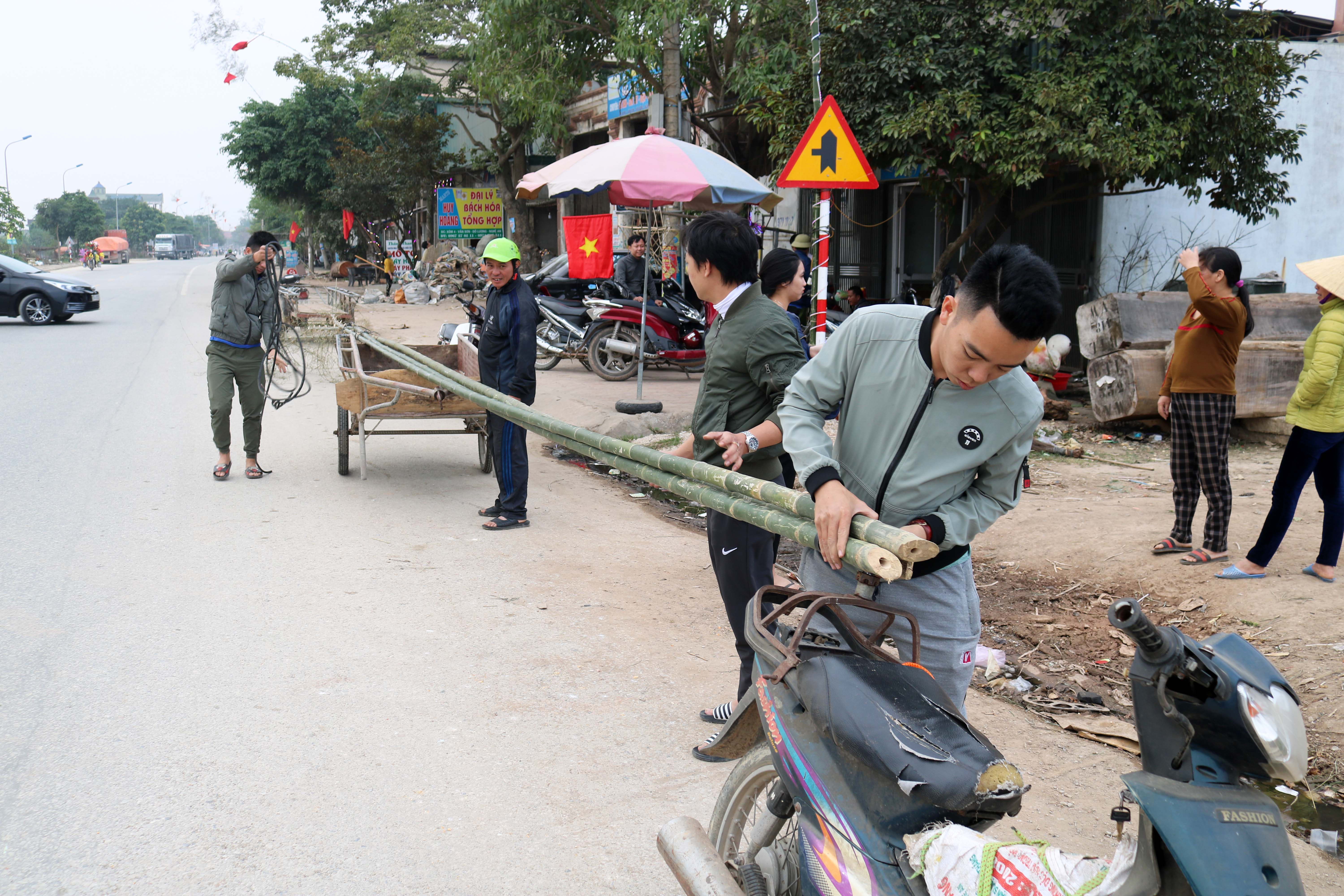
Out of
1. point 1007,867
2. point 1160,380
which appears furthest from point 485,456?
point 1007,867

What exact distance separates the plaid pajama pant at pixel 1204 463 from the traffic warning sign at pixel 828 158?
2426 mm

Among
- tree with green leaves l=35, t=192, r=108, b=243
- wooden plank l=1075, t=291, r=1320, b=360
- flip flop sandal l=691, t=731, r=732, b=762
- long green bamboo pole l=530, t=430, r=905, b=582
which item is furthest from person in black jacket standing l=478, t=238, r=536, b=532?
tree with green leaves l=35, t=192, r=108, b=243

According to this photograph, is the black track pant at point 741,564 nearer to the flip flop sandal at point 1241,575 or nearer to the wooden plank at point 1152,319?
the flip flop sandal at point 1241,575

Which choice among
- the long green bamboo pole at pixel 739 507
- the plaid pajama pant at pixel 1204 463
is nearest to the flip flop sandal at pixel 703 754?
the long green bamboo pole at pixel 739 507

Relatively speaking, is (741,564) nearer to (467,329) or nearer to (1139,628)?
(1139,628)

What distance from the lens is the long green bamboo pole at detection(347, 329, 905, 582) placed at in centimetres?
185

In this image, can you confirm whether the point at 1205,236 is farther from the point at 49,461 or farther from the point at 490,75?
the point at 49,461

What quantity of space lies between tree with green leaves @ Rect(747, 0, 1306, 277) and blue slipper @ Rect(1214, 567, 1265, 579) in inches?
205

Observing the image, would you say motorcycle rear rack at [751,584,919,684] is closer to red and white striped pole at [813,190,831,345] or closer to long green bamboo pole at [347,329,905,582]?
long green bamboo pole at [347,329,905,582]

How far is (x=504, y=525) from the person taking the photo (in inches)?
242

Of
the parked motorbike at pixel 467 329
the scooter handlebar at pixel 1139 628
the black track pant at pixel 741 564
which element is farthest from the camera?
the parked motorbike at pixel 467 329

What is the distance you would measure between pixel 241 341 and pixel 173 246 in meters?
108

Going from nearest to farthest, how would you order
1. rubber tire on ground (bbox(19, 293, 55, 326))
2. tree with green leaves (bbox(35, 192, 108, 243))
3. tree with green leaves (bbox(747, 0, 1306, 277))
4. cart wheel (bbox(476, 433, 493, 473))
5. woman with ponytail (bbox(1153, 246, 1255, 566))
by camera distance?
woman with ponytail (bbox(1153, 246, 1255, 566))
cart wheel (bbox(476, 433, 493, 473))
tree with green leaves (bbox(747, 0, 1306, 277))
rubber tire on ground (bbox(19, 293, 55, 326))
tree with green leaves (bbox(35, 192, 108, 243))

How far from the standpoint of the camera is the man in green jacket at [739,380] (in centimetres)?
327
